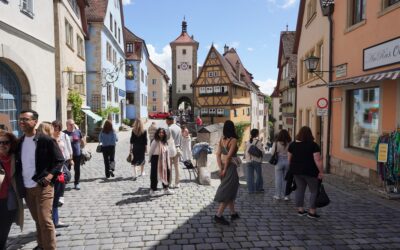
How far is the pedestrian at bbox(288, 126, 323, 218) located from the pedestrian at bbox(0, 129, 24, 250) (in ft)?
13.9

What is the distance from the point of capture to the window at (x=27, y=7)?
384 inches

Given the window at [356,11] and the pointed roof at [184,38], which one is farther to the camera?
the pointed roof at [184,38]

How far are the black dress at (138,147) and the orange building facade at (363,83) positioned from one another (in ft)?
18.6

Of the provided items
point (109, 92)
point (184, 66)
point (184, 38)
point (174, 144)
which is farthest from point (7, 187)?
point (184, 38)

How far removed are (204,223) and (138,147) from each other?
12.4 feet

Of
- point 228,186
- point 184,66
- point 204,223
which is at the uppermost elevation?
point 184,66

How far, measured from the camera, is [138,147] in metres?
8.45

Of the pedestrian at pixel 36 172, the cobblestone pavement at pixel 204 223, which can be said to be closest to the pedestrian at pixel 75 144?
the cobblestone pavement at pixel 204 223

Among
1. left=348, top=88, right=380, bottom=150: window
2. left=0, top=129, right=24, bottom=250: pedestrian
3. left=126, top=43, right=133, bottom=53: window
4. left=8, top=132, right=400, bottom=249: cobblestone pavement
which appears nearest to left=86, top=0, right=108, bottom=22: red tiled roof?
left=126, top=43, right=133, bottom=53: window

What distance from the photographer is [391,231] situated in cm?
493

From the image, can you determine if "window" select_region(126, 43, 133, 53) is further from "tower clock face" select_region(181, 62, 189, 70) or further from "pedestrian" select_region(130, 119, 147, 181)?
"pedestrian" select_region(130, 119, 147, 181)

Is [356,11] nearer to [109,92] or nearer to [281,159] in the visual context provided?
[281,159]

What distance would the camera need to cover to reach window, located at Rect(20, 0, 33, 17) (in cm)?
975

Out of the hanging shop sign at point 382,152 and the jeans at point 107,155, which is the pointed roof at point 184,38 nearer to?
the jeans at point 107,155
